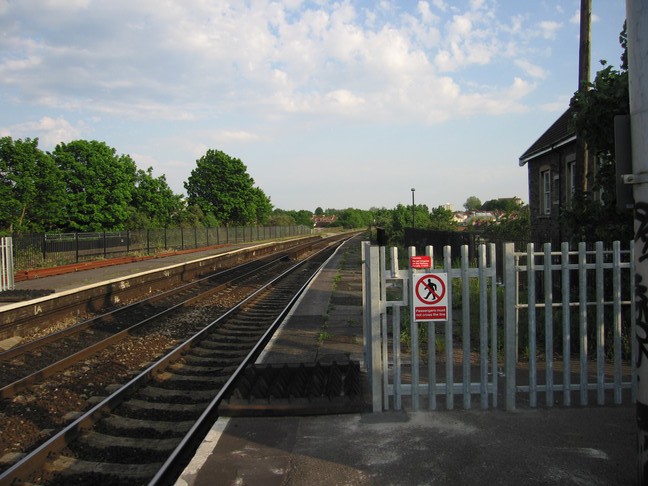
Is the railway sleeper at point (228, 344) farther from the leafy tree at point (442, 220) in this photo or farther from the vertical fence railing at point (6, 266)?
the leafy tree at point (442, 220)

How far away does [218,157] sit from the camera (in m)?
71.4

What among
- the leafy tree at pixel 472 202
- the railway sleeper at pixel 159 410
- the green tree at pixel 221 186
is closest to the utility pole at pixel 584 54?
the railway sleeper at pixel 159 410

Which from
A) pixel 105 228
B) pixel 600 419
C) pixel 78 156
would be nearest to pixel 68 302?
pixel 600 419

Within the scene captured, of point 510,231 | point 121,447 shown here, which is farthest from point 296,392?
point 510,231

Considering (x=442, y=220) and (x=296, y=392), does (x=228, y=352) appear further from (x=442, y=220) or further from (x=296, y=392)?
(x=442, y=220)

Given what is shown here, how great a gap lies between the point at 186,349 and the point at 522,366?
5.36 metres

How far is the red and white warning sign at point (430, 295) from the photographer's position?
4.79 meters

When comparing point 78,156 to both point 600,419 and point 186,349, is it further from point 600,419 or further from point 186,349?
point 600,419

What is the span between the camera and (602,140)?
22.6 ft

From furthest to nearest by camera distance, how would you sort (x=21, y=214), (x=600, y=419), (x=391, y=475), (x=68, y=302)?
(x=21, y=214)
(x=68, y=302)
(x=600, y=419)
(x=391, y=475)

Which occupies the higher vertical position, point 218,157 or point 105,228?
point 218,157

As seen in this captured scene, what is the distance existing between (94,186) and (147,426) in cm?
3954

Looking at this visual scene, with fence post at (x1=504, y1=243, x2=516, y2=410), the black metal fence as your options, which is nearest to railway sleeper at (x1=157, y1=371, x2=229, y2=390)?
fence post at (x1=504, y1=243, x2=516, y2=410)

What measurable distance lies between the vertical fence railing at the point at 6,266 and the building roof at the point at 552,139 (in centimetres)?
1620
